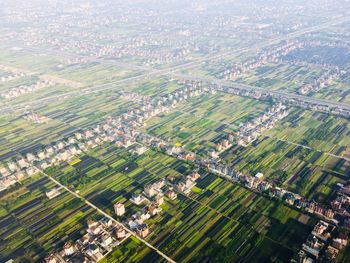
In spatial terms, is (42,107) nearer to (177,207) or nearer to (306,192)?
(177,207)

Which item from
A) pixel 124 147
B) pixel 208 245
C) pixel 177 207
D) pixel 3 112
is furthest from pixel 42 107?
pixel 208 245

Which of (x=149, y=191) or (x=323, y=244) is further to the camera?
(x=149, y=191)

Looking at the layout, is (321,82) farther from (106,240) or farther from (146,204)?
(106,240)

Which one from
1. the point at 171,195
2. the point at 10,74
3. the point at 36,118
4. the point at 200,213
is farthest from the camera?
the point at 10,74

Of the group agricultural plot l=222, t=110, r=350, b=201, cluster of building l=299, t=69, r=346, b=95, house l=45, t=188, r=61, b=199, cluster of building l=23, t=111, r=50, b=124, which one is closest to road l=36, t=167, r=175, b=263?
house l=45, t=188, r=61, b=199

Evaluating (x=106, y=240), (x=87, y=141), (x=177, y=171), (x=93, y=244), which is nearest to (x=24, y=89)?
(x=87, y=141)

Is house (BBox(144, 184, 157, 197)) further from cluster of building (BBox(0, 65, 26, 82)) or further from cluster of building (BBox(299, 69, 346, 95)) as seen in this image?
cluster of building (BBox(0, 65, 26, 82))

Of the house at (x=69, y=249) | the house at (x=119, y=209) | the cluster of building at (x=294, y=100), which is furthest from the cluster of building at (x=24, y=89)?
the house at (x=69, y=249)
